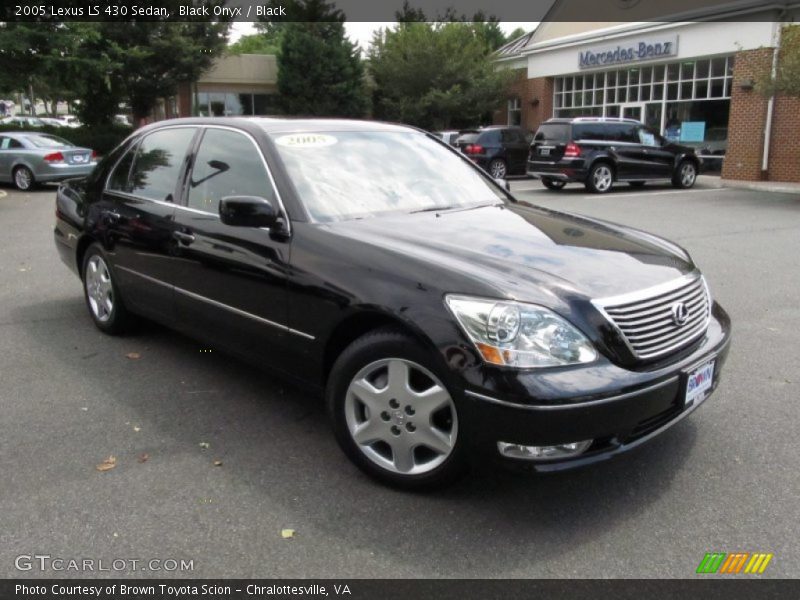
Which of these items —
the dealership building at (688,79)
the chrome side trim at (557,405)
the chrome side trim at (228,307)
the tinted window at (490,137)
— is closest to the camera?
the chrome side trim at (557,405)

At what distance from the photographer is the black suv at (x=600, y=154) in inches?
664

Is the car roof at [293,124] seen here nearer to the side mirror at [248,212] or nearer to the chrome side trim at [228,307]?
the side mirror at [248,212]

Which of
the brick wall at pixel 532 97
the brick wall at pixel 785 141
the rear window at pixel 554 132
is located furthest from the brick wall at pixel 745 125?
the brick wall at pixel 532 97

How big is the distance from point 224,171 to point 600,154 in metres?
14.3

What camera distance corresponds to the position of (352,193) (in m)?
3.88

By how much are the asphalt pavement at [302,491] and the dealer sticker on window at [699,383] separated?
1.34 feet

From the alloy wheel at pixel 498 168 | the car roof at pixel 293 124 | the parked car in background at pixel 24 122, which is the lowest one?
the alloy wheel at pixel 498 168

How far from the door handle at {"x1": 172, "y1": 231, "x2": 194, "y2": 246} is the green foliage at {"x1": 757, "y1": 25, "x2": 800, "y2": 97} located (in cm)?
1535

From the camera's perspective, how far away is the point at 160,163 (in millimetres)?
4859

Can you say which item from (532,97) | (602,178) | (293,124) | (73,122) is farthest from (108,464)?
(73,122)

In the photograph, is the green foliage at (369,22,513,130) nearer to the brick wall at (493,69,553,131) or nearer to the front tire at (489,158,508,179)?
the brick wall at (493,69,553,131)

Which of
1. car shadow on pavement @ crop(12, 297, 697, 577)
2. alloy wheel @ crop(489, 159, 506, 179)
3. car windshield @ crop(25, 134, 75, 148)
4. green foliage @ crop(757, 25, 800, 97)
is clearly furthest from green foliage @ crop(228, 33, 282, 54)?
car shadow on pavement @ crop(12, 297, 697, 577)

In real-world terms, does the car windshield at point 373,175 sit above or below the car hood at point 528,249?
above

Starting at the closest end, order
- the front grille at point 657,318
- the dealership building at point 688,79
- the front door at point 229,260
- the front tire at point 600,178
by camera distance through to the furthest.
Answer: the front grille at point 657,318, the front door at point 229,260, the front tire at point 600,178, the dealership building at point 688,79
